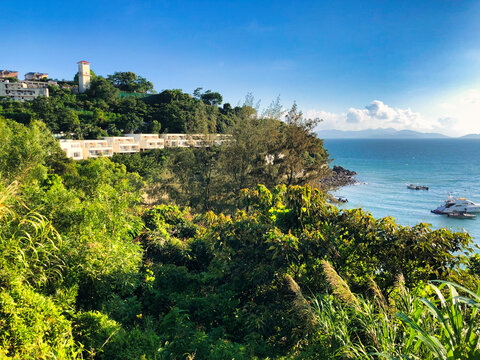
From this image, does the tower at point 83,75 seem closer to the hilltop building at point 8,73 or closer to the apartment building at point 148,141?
the apartment building at point 148,141

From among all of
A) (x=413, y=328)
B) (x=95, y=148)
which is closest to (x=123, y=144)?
(x=95, y=148)

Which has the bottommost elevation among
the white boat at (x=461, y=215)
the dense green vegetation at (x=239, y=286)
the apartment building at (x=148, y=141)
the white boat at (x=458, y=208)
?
the white boat at (x=461, y=215)

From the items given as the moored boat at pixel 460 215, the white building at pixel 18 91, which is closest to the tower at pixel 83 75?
the white building at pixel 18 91

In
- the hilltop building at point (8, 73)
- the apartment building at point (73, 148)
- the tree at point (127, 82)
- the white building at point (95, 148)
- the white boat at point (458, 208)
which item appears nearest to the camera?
the white boat at point (458, 208)

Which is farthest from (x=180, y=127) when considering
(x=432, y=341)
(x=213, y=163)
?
(x=432, y=341)

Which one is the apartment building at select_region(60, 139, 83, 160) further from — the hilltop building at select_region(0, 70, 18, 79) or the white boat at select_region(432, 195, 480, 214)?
the hilltop building at select_region(0, 70, 18, 79)

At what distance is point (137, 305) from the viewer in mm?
4387

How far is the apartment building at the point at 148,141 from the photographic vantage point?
39.0 metres

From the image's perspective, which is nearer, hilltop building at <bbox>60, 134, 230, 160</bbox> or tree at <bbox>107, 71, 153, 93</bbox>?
hilltop building at <bbox>60, 134, 230, 160</bbox>

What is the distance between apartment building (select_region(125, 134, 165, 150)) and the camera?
39.0 m

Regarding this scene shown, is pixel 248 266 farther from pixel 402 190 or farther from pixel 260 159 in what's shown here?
pixel 402 190

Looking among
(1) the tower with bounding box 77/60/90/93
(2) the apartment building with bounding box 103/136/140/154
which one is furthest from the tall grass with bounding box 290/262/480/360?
(1) the tower with bounding box 77/60/90/93

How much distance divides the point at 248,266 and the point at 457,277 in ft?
9.38

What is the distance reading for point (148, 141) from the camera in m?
39.6
